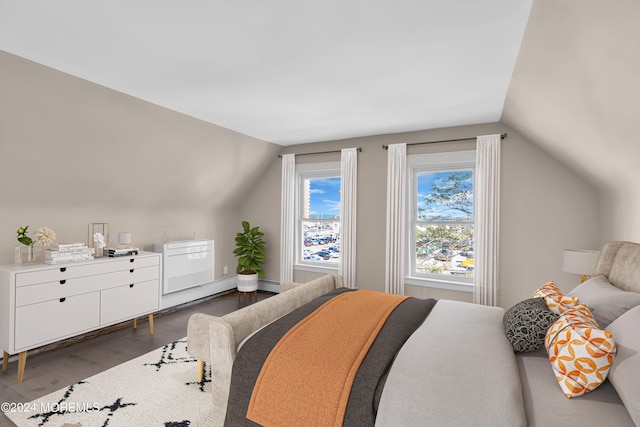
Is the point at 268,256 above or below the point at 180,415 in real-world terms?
above

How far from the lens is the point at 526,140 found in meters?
3.73

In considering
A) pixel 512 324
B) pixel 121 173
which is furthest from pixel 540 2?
pixel 121 173

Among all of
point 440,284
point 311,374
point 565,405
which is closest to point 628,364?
point 565,405

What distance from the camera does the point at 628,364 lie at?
129cm

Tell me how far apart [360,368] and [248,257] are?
3818mm

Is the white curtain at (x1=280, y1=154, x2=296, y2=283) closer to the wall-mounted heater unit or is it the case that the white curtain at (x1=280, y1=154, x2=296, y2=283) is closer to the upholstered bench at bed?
the wall-mounted heater unit

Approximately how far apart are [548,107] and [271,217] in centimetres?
413

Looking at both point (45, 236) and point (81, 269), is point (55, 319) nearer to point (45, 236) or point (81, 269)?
point (81, 269)

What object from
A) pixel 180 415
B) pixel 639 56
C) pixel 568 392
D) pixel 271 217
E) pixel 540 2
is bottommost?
pixel 180 415

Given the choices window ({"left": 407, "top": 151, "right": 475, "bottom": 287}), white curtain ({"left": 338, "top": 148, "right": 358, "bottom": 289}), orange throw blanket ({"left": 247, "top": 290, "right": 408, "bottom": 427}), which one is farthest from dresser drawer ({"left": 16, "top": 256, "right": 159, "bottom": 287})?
window ({"left": 407, "top": 151, "right": 475, "bottom": 287})

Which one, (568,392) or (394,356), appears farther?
(394,356)

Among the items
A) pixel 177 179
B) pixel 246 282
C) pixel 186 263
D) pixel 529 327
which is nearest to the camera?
pixel 529 327

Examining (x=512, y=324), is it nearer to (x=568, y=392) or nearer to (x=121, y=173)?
(x=568, y=392)

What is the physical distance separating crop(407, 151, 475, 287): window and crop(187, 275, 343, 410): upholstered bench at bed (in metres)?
2.31
